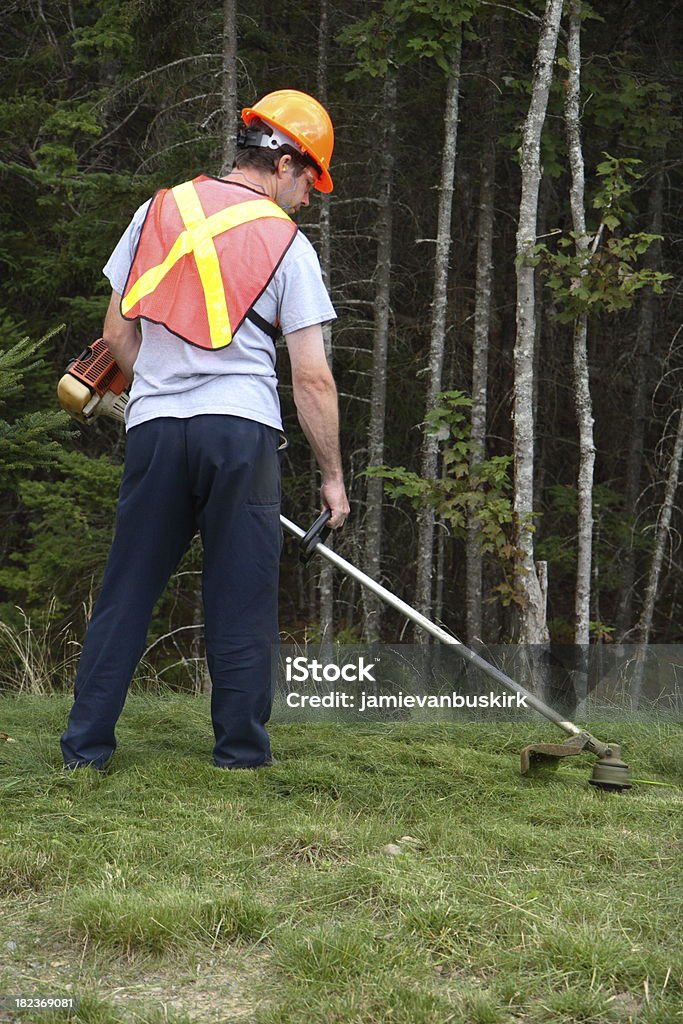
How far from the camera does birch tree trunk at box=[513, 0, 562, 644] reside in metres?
8.10

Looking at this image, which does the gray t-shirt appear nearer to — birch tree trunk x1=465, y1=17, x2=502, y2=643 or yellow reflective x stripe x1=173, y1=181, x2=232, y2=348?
yellow reflective x stripe x1=173, y1=181, x2=232, y2=348

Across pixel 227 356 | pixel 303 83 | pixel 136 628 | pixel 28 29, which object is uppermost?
pixel 28 29

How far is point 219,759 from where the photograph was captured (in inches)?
167

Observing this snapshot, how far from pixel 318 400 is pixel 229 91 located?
6.22 metres

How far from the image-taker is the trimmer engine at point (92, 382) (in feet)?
14.4

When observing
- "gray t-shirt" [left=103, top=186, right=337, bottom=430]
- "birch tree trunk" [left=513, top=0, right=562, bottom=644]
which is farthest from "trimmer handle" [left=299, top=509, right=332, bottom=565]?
"birch tree trunk" [left=513, top=0, right=562, bottom=644]

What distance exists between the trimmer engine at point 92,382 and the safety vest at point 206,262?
35cm

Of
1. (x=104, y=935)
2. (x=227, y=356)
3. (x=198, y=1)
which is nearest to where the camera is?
(x=104, y=935)

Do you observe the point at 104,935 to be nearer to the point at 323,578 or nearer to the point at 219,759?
the point at 219,759

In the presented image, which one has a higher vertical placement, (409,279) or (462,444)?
(409,279)

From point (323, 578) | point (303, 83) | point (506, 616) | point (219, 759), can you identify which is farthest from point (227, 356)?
point (506, 616)

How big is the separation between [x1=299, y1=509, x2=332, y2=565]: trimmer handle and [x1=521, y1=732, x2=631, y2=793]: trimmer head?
1075 millimetres

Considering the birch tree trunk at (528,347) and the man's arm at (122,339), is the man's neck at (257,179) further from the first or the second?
the birch tree trunk at (528,347)

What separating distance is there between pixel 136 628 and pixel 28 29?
10.8 meters
